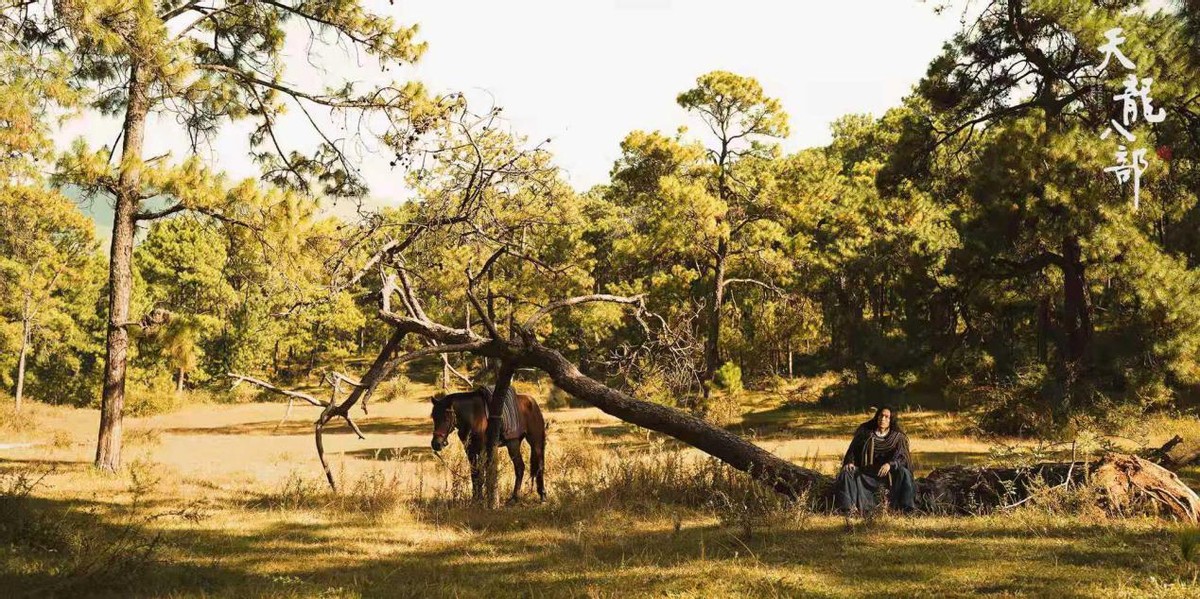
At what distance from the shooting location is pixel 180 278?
44.9 meters

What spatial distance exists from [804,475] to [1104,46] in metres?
9.39

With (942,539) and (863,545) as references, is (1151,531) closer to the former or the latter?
(942,539)

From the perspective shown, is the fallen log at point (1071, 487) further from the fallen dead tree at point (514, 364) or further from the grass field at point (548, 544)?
the grass field at point (548, 544)

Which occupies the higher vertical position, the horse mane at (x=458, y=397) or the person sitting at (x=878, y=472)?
the horse mane at (x=458, y=397)

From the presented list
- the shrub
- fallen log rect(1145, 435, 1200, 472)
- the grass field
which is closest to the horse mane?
the grass field

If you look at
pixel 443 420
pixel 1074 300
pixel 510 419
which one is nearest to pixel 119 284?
pixel 443 420

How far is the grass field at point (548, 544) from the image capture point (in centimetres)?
571

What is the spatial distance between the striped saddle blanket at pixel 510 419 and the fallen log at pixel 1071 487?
5.14 metres

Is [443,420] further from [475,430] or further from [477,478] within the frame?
[477,478]

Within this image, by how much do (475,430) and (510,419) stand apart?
649mm

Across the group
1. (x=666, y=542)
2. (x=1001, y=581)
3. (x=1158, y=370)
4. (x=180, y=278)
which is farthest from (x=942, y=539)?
(x=180, y=278)

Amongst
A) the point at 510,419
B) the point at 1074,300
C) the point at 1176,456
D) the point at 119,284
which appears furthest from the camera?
the point at 1074,300

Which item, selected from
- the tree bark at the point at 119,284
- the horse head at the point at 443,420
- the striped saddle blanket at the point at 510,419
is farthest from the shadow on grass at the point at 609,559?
the tree bark at the point at 119,284

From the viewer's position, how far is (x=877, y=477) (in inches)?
349
